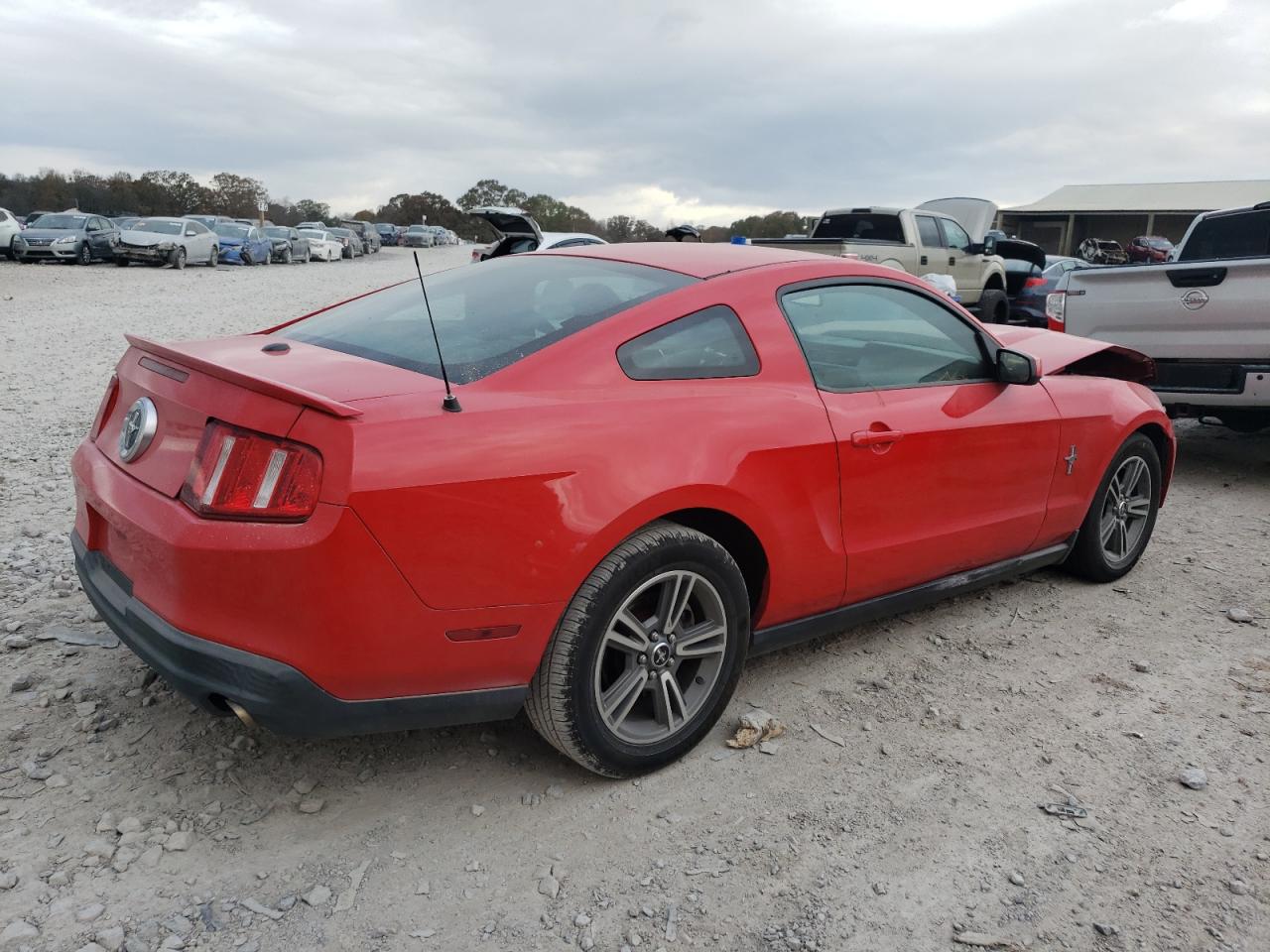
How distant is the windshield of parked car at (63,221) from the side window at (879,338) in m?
29.1

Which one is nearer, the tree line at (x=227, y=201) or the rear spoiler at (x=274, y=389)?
the rear spoiler at (x=274, y=389)

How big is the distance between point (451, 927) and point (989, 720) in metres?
1.93

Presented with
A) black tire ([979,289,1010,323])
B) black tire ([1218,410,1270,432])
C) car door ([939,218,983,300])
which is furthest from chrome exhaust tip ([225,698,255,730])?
black tire ([979,289,1010,323])

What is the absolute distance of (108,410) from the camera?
3066 millimetres

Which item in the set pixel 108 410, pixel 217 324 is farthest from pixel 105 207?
pixel 108 410

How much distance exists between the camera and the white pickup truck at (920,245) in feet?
40.4

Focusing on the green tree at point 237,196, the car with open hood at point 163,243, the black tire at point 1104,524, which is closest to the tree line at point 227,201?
the green tree at point 237,196

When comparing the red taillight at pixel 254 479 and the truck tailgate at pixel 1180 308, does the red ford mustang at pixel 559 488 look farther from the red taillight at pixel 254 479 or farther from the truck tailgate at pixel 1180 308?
the truck tailgate at pixel 1180 308

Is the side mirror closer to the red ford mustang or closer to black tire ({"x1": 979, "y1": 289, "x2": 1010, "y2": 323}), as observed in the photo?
the red ford mustang

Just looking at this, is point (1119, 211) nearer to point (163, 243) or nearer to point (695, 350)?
point (163, 243)

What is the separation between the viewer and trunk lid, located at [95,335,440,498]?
240 centimetres

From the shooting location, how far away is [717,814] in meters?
2.79

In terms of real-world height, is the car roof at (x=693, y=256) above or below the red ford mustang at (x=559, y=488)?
above

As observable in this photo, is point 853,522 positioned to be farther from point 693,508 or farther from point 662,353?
point 662,353
